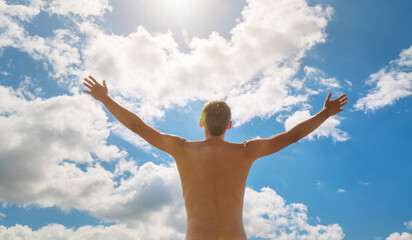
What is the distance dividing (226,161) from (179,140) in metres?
1.07

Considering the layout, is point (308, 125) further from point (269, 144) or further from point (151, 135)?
point (151, 135)

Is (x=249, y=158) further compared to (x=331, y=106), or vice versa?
(x=331, y=106)

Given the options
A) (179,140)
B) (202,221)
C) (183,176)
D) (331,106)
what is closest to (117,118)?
(179,140)

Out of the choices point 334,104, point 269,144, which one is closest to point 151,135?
point 269,144

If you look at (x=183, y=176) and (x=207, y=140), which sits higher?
(x=207, y=140)

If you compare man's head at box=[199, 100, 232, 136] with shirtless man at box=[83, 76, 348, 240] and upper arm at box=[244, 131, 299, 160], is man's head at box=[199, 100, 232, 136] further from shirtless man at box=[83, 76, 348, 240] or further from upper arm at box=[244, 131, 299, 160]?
upper arm at box=[244, 131, 299, 160]

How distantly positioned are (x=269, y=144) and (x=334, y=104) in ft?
8.44

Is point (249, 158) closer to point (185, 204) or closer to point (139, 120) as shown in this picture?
point (185, 204)

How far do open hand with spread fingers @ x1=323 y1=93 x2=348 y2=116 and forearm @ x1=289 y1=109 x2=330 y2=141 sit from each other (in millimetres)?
285

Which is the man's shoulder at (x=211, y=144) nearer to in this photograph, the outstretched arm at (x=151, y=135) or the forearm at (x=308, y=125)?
the outstretched arm at (x=151, y=135)

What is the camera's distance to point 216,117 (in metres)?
6.52

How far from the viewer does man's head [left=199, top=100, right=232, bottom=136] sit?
21.4ft

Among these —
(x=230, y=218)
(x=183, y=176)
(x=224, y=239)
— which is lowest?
(x=224, y=239)

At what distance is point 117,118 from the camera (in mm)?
6773
